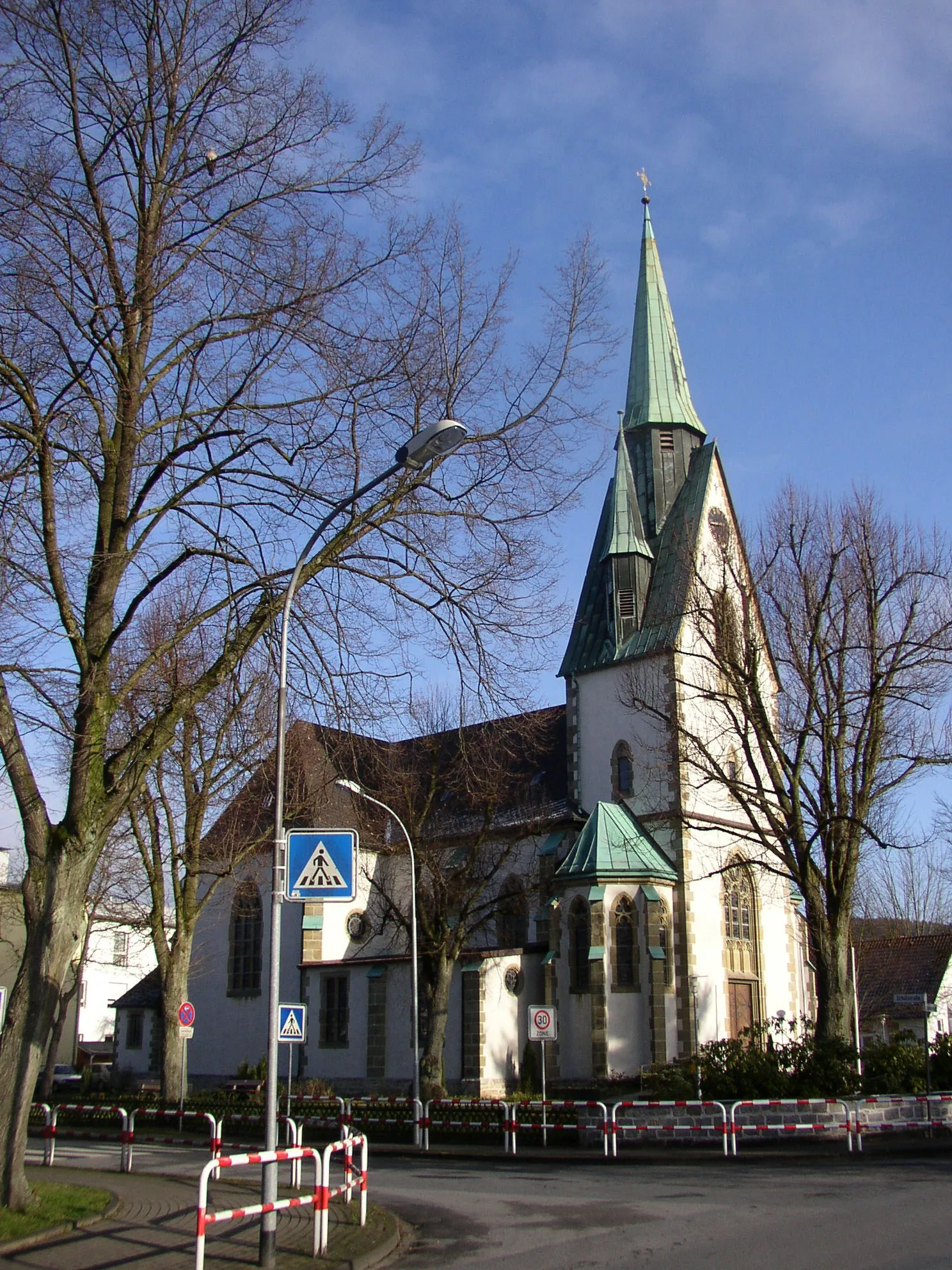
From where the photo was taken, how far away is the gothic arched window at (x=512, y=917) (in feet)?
115

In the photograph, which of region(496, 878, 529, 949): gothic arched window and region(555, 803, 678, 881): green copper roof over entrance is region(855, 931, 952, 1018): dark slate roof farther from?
region(555, 803, 678, 881): green copper roof over entrance

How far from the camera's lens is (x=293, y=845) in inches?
431

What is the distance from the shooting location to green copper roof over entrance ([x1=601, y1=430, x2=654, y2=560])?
120 ft

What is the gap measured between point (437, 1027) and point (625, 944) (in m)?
5.34

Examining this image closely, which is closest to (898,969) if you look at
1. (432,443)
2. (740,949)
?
(740,949)

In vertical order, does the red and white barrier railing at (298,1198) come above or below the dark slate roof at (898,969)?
below

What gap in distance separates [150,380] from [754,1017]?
89.1 feet

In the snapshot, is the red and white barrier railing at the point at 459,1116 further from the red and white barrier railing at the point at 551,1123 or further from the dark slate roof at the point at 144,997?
the dark slate roof at the point at 144,997

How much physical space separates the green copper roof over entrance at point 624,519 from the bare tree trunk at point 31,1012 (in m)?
26.6

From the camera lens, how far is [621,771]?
116 ft

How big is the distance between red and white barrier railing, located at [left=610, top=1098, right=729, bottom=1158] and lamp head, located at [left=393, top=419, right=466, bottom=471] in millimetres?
12816

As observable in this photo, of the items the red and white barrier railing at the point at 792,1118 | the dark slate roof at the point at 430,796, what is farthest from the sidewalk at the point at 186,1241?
the red and white barrier railing at the point at 792,1118

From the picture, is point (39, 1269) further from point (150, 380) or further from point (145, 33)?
point (145, 33)

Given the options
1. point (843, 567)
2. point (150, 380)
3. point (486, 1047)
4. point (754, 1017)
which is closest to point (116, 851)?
point (486, 1047)
